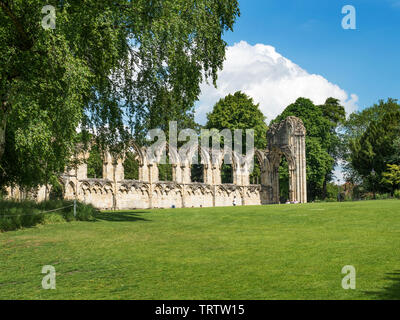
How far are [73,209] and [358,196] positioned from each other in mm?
41467

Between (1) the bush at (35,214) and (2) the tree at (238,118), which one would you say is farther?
(2) the tree at (238,118)

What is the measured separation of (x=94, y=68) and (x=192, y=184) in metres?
21.7

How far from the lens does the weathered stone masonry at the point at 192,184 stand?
28.2 m

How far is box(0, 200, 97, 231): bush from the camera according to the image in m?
12.7

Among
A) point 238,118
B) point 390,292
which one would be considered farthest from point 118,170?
point 390,292

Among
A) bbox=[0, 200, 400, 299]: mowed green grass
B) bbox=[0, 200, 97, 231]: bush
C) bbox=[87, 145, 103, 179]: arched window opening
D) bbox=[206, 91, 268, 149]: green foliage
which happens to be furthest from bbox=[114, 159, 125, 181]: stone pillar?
bbox=[206, 91, 268, 149]: green foliage

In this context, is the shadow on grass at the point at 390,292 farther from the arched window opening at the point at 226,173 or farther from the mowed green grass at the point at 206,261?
the arched window opening at the point at 226,173

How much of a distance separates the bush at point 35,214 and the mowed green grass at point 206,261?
0.76m

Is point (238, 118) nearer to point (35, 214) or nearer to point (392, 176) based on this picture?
point (392, 176)

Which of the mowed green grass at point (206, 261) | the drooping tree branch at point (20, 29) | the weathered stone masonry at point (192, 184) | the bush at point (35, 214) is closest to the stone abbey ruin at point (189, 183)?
the weathered stone masonry at point (192, 184)

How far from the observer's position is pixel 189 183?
35.1m

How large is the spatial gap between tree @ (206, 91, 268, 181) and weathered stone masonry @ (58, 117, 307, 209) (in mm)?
8327
